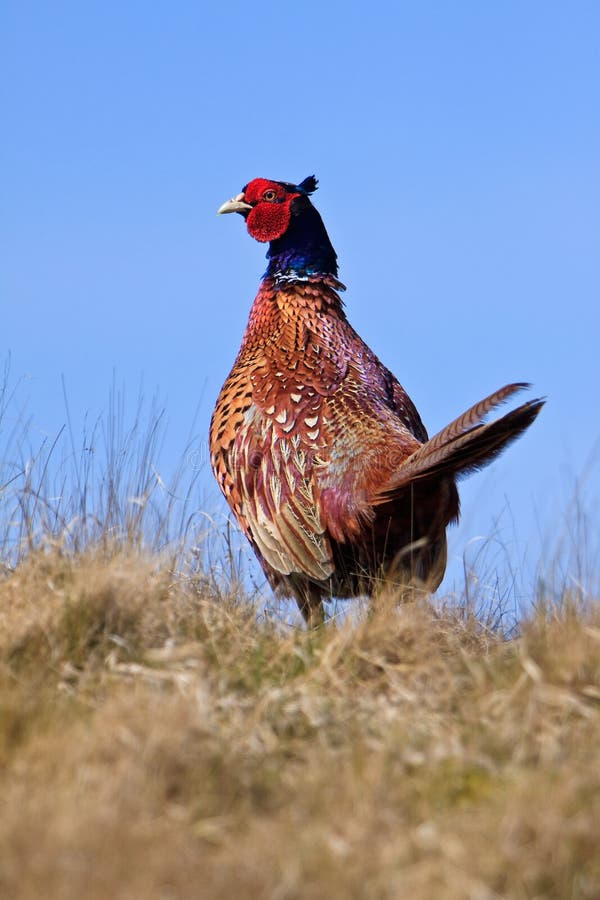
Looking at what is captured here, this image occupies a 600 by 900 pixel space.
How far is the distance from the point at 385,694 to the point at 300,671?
274 mm

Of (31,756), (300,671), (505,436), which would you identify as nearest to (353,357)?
(505,436)

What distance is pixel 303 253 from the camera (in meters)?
5.84

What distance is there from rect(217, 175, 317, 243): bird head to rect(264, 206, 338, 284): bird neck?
1.6 inches

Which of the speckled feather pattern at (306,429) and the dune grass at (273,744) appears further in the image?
the speckled feather pattern at (306,429)

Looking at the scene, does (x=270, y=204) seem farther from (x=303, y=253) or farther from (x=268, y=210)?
(x=303, y=253)

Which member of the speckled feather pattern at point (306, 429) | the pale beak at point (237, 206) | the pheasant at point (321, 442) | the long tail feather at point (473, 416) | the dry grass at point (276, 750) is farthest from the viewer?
the pale beak at point (237, 206)

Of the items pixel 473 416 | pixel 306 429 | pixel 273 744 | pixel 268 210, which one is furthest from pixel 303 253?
pixel 273 744

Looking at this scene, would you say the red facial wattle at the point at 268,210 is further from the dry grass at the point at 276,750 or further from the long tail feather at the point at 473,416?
the dry grass at the point at 276,750

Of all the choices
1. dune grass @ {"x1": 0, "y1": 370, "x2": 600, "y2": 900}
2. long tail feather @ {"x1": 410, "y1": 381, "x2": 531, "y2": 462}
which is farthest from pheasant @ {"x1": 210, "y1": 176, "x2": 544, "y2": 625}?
dune grass @ {"x1": 0, "y1": 370, "x2": 600, "y2": 900}

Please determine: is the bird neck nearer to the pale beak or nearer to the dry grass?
the pale beak

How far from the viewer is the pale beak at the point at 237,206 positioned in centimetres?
611

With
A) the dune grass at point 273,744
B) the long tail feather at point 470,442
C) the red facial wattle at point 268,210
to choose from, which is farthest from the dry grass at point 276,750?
the red facial wattle at point 268,210

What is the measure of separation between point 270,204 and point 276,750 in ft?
11.8

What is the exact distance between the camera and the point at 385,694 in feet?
11.5
